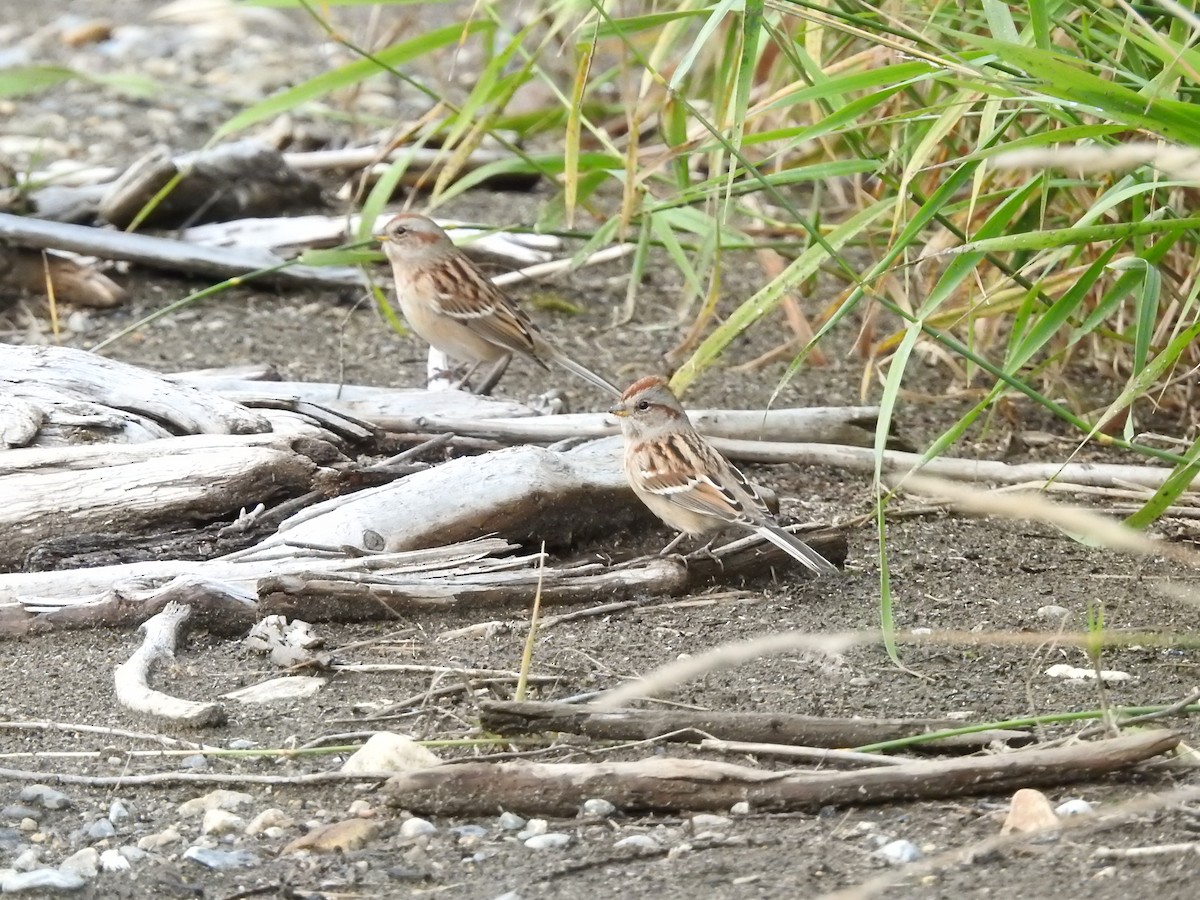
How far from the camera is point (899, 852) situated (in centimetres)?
263

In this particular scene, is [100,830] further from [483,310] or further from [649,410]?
[483,310]

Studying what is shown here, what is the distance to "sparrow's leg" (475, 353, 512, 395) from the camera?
557 cm

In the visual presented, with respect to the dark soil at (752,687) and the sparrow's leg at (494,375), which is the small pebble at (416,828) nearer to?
the dark soil at (752,687)

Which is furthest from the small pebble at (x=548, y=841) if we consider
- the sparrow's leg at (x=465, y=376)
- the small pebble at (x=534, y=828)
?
the sparrow's leg at (x=465, y=376)

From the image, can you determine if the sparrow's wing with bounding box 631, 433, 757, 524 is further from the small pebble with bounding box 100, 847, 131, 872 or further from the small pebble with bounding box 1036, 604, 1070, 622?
the small pebble with bounding box 100, 847, 131, 872

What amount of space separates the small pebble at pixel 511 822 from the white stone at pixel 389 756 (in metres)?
0.20

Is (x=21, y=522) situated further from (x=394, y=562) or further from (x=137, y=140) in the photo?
(x=137, y=140)

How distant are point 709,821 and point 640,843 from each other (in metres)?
0.14

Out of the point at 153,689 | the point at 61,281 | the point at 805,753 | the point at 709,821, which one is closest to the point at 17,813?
the point at 153,689

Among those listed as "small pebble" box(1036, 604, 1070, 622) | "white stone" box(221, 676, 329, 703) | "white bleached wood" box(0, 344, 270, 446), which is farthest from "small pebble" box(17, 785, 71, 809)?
"small pebble" box(1036, 604, 1070, 622)

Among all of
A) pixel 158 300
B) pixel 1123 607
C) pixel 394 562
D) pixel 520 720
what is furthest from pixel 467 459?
pixel 158 300

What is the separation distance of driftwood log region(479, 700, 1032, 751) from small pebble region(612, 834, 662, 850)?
259 mm

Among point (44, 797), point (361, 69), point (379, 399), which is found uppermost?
point (361, 69)

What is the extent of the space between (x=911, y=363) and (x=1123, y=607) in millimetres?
2254
